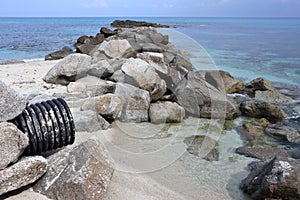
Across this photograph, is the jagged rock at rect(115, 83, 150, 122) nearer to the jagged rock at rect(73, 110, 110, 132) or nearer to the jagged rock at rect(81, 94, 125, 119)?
the jagged rock at rect(81, 94, 125, 119)

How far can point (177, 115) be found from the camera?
6207 millimetres

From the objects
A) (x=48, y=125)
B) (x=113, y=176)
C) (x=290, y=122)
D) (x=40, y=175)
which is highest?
(x=48, y=125)

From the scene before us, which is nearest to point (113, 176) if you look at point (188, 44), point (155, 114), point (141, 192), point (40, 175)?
point (141, 192)

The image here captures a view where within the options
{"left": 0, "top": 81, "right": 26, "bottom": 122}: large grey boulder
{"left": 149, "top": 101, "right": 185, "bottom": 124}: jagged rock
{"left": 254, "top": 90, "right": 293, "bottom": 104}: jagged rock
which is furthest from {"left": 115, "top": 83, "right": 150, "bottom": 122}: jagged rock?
{"left": 254, "top": 90, "right": 293, "bottom": 104}: jagged rock

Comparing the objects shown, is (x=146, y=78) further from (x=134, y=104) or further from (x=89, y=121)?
(x=89, y=121)

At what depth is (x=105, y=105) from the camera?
5.62 metres

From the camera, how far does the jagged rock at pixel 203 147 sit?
4836mm

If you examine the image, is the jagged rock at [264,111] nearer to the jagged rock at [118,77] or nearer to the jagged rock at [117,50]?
the jagged rock at [118,77]

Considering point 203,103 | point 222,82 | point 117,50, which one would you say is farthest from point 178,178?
point 117,50

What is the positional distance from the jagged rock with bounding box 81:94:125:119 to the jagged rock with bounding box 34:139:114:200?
193 centimetres

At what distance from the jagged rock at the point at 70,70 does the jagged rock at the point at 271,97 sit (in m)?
4.95

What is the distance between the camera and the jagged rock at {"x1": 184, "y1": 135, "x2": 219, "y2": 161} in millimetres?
4836

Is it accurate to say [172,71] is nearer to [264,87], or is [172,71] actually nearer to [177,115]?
[177,115]

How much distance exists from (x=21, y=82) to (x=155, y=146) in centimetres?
493
